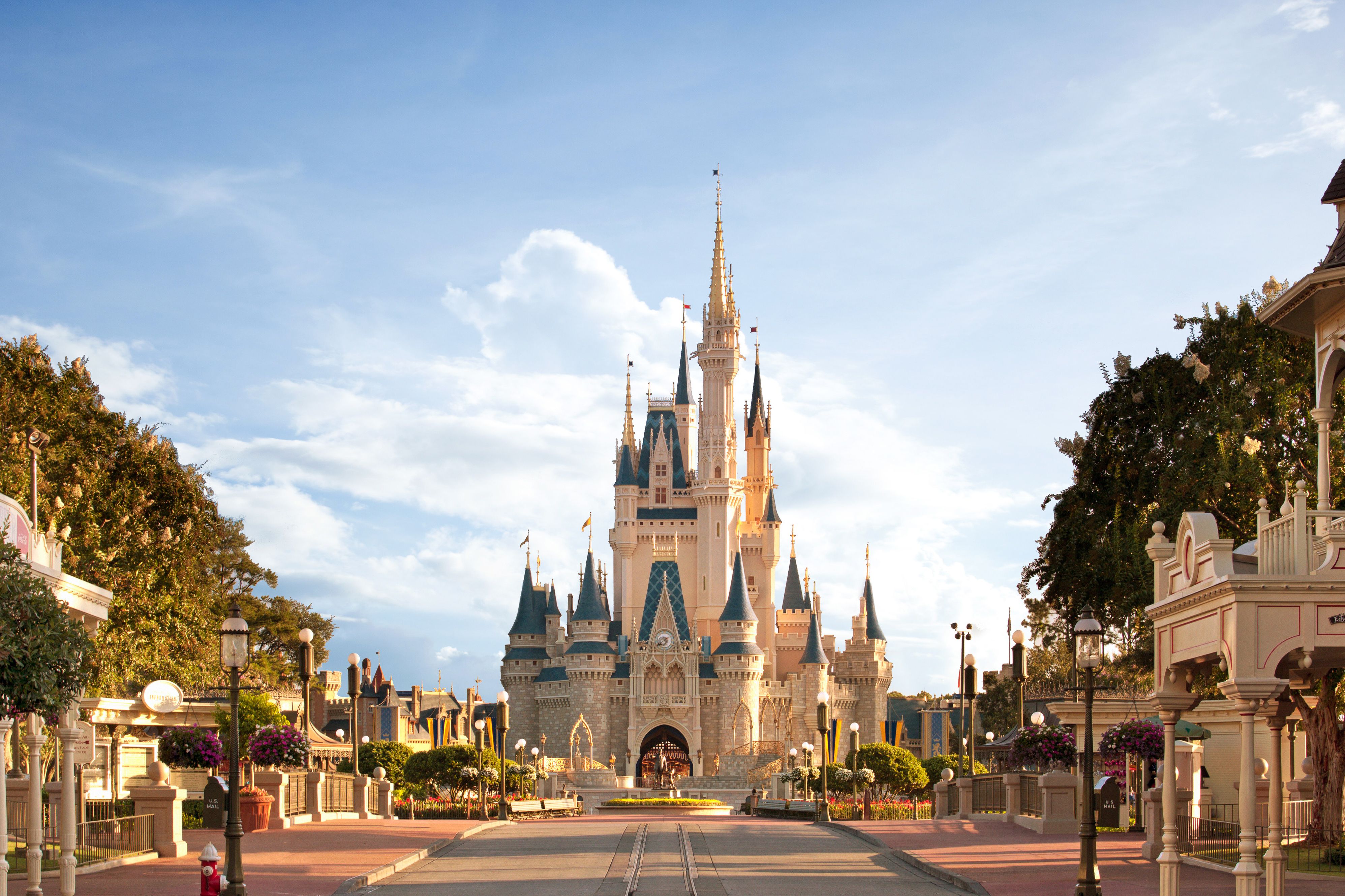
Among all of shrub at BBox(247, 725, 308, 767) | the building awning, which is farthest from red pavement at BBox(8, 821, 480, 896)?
the building awning

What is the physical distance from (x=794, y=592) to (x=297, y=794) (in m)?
80.7

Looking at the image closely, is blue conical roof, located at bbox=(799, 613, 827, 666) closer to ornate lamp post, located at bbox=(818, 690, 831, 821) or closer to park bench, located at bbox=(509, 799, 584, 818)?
ornate lamp post, located at bbox=(818, 690, 831, 821)

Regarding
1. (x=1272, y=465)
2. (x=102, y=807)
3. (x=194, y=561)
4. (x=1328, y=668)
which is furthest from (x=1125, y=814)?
(x=194, y=561)

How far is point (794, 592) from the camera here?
112750 millimetres

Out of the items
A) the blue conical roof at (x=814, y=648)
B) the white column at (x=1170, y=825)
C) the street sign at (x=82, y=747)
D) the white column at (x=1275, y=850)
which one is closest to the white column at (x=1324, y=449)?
the white column at (x=1275, y=850)

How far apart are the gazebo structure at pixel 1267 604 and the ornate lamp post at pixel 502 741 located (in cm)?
2263

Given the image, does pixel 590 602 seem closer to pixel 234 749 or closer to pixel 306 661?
pixel 306 661

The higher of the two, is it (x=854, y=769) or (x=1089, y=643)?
(x=1089, y=643)

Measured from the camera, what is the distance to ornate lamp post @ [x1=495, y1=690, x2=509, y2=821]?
128 ft

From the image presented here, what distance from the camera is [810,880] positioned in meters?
20.5

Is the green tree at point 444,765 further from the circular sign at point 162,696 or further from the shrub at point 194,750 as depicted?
the shrub at point 194,750

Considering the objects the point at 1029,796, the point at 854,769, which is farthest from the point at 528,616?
the point at 1029,796

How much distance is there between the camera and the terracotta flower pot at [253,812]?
28.8 metres

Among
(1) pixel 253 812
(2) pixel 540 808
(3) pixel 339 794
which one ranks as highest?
(1) pixel 253 812
